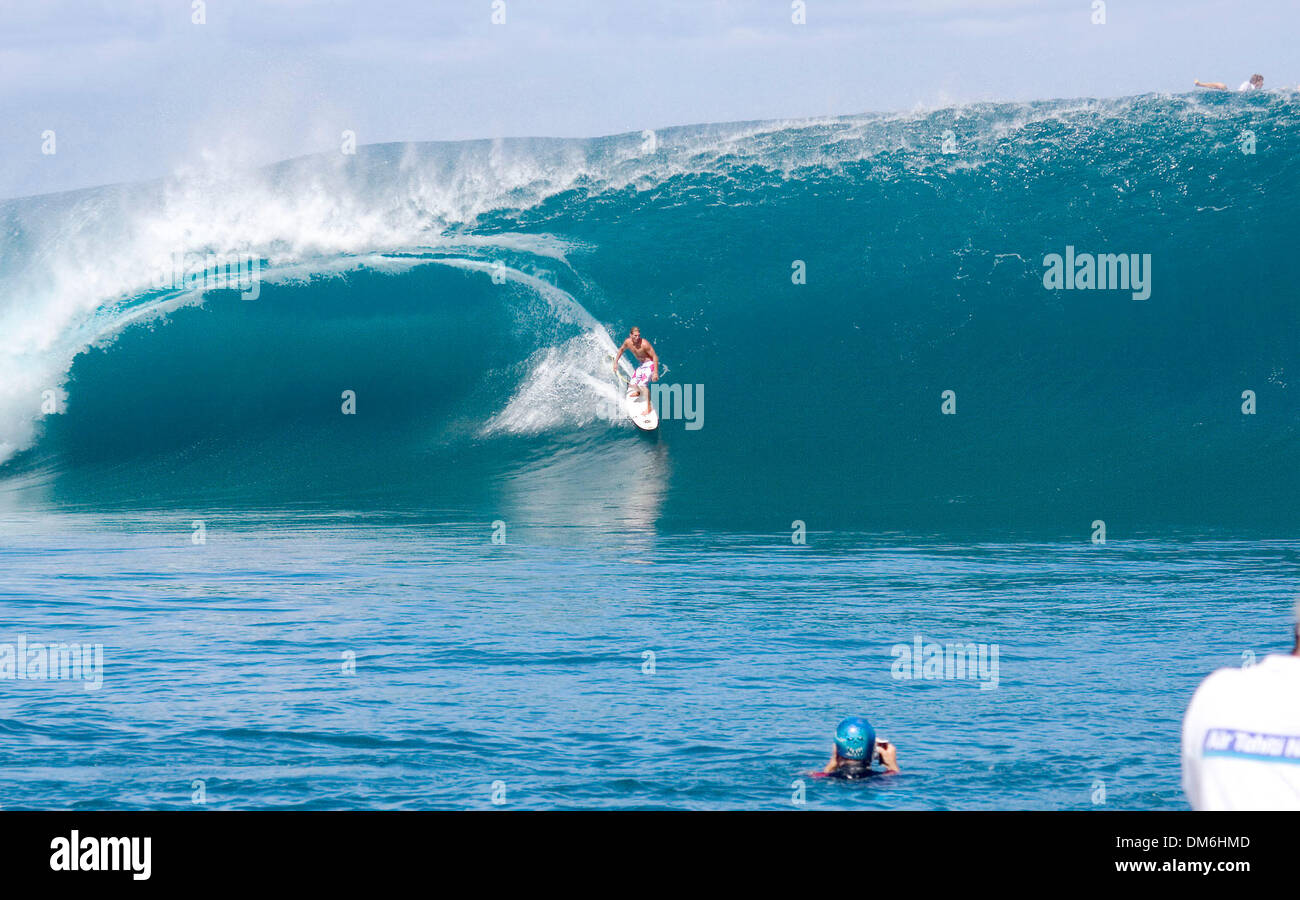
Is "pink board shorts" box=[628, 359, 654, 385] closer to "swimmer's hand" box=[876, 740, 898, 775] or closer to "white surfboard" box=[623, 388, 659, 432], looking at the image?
"white surfboard" box=[623, 388, 659, 432]

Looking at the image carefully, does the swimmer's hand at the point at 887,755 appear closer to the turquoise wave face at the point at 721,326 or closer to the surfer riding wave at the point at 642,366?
the turquoise wave face at the point at 721,326

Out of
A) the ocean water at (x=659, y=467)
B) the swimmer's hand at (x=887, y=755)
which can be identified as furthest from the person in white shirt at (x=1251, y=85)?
the swimmer's hand at (x=887, y=755)

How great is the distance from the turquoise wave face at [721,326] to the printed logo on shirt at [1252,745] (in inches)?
512

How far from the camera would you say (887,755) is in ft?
23.7

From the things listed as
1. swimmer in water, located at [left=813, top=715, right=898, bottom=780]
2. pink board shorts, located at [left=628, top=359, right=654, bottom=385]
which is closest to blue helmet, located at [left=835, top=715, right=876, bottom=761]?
swimmer in water, located at [left=813, top=715, right=898, bottom=780]

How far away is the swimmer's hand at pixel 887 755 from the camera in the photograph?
23.7ft

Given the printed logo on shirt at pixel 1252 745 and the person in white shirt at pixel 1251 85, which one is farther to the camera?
the person in white shirt at pixel 1251 85

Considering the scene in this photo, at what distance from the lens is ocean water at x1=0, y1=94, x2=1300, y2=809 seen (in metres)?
7.84

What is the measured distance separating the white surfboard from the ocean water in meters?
0.28

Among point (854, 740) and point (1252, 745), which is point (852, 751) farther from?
point (1252, 745)

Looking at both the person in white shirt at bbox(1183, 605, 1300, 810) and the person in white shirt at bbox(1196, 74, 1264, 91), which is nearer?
the person in white shirt at bbox(1183, 605, 1300, 810)

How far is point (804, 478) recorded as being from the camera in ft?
62.0

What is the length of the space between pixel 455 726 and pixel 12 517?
470 inches

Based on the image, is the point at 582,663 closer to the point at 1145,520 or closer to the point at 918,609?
the point at 918,609
